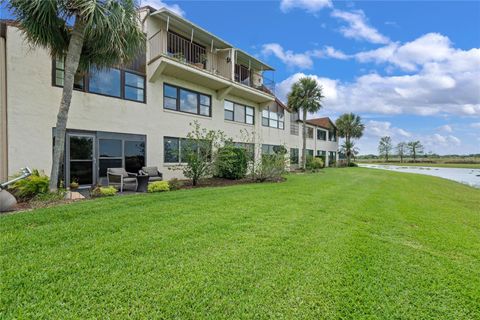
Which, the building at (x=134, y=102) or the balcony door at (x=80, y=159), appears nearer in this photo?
the building at (x=134, y=102)

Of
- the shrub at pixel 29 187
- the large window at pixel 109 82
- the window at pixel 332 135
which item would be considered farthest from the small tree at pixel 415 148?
the shrub at pixel 29 187

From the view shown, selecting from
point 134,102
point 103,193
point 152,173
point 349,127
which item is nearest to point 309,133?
point 349,127

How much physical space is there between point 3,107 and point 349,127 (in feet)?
135

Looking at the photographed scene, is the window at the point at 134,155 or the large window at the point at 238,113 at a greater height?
the large window at the point at 238,113

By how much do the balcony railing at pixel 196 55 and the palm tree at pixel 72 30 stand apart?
3.72m

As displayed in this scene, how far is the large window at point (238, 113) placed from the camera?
672 inches

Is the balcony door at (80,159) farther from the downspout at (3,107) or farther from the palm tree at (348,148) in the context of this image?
the palm tree at (348,148)

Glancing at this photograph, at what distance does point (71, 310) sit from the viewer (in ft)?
7.85

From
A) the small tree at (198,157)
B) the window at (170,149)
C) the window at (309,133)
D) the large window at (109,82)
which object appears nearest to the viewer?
the large window at (109,82)

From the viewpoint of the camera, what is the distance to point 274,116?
22.1 metres

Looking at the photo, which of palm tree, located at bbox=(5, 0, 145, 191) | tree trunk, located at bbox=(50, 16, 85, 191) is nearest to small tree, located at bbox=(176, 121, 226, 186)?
palm tree, located at bbox=(5, 0, 145, 191)

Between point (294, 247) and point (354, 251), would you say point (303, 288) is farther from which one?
point (354, 251)

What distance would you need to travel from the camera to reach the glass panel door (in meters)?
9.55

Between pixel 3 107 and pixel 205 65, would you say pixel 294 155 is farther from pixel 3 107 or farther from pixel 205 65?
pixel 3 107
